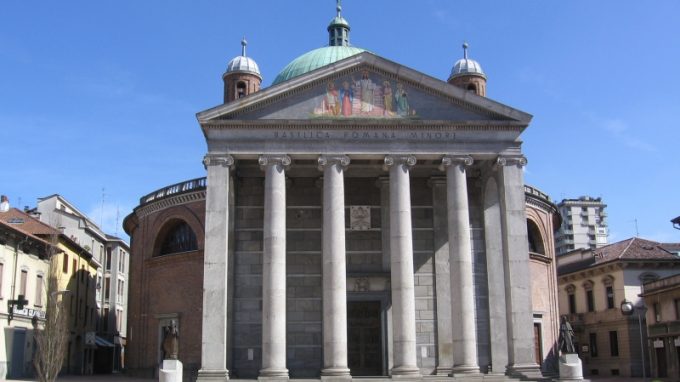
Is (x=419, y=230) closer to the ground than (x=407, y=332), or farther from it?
farther from it

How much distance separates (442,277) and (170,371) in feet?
47.2

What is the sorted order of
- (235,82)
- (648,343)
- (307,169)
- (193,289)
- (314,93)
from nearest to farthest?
(314,93), (307,169), (193,289), (235,82), (648,343)

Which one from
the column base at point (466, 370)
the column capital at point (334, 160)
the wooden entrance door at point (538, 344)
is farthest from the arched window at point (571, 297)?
the column capital at point (334, 160)

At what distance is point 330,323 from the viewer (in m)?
34.7

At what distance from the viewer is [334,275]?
35.0 meters

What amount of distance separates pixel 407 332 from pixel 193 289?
18.4 m

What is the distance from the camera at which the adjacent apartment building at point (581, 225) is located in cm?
13250

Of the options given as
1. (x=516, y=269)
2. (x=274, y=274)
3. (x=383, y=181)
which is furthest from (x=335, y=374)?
(x=383, y=181)

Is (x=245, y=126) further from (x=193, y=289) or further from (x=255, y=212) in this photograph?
(x=193, y=289)

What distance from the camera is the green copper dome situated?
5191 cm

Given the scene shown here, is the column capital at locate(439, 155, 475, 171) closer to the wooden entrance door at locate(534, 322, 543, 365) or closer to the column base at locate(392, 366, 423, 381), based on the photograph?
the column base at locate(392, 366, 423, 381)

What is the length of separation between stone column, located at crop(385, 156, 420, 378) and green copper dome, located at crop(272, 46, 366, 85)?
17.1 metres

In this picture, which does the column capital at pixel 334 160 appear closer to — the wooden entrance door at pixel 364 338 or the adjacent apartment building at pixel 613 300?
the wooden entrance door at pixel 364 338

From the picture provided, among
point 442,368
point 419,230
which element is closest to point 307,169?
point 419,230
